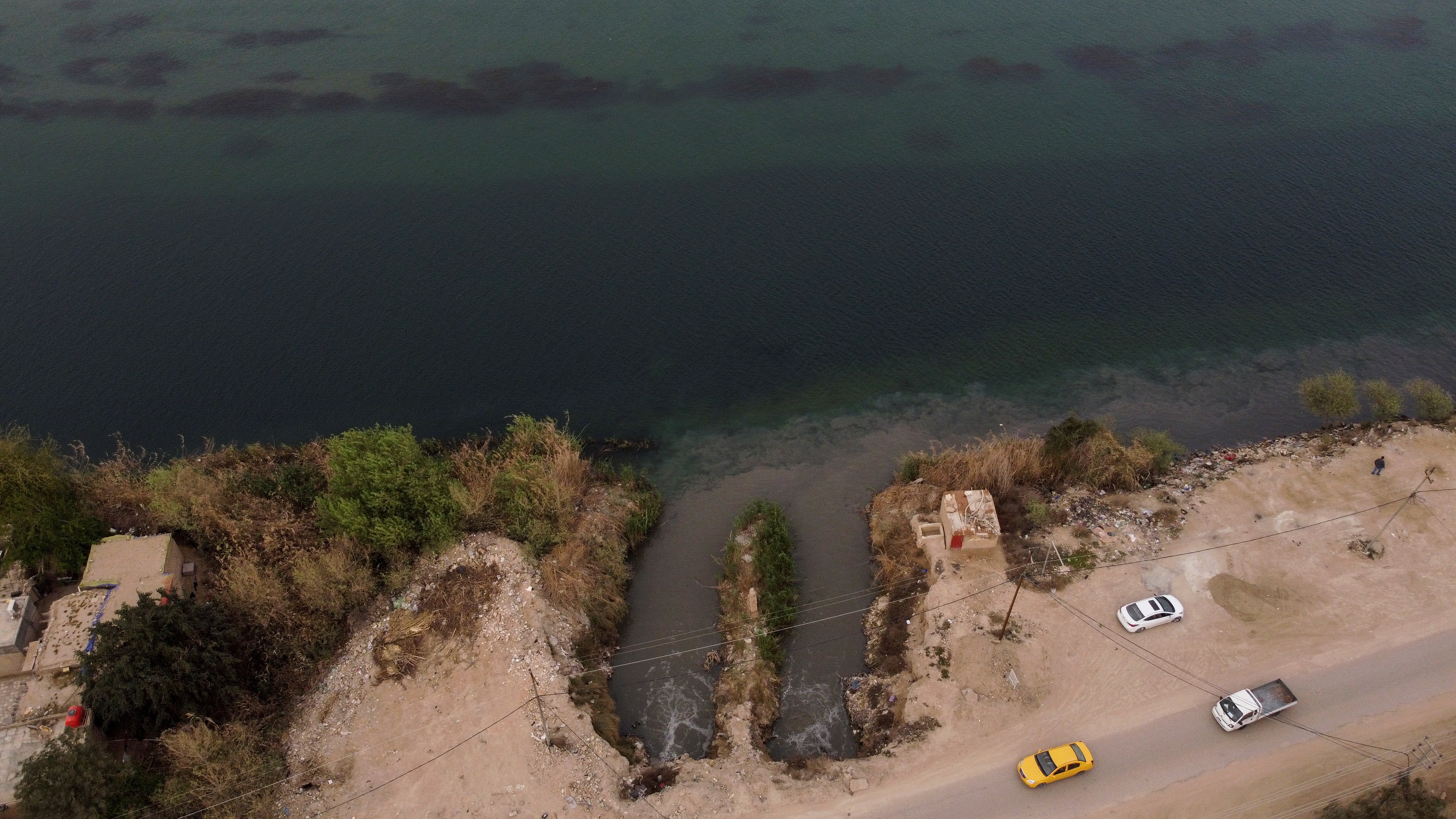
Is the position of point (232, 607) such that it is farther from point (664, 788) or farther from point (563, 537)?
point (664, 788)

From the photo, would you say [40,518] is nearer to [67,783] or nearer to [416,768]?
[67,783]

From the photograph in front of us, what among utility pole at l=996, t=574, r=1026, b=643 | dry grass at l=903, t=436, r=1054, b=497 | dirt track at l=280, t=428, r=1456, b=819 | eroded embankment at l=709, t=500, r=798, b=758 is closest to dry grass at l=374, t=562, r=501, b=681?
dirt track at l=280, t=428, r=1456, b=819

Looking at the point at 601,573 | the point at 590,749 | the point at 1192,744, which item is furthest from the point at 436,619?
the point at 1192,744

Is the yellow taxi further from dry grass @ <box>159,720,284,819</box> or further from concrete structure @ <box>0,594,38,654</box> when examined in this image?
concrete structure @ <box>0,594,38,654</box>

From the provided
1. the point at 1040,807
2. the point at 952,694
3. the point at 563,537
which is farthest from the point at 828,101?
the point at 1040,807

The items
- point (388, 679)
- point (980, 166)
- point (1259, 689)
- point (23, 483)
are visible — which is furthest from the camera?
point (980, 166)

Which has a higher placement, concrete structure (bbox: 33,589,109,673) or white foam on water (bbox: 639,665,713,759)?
concrete structure (bbox: 33,589,109,673)
